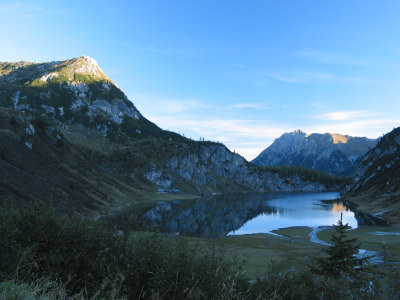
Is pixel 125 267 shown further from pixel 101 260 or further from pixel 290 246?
pixel 290 246

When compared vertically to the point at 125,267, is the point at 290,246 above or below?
below

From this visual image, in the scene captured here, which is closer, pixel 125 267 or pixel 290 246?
pixel 125 267

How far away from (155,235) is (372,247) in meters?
72.9

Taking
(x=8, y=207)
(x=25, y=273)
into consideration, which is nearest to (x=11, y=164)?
(x=8, y=207)

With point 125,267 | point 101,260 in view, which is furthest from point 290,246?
point 101,260

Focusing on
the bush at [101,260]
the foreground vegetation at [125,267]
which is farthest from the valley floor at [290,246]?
the bush at [101,260]

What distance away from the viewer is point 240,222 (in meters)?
111

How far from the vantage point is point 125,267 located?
36.3 ft

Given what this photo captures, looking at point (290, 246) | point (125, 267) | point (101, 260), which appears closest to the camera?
point (101, 260)

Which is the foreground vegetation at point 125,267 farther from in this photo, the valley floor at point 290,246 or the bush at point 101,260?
the valley floor at point 290,246

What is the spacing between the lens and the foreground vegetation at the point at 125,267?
930 cm

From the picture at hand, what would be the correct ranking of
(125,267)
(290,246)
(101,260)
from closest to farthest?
(101,260) < (125,267) < (290,246)

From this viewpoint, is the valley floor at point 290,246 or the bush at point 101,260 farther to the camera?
the valley floor at point 290,246

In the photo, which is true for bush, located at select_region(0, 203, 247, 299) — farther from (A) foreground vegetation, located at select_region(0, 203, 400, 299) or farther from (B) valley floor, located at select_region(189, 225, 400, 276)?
(B) valley floor, located at select_region(189, 225, 400, 276)
